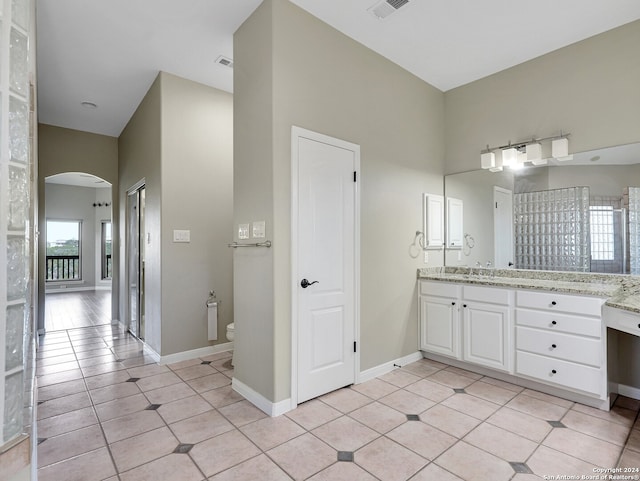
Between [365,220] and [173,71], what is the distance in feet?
8.46

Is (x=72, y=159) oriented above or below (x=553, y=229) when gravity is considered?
above

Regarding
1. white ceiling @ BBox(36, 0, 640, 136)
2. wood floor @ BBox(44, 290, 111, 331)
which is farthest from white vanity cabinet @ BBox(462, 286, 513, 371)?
wood floor @ BBox(44, 290, 111, 331)

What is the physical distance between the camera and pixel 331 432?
225 centimetres

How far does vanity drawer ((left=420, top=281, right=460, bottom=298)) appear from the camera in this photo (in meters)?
3.42

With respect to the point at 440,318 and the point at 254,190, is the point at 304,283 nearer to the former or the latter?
the point at 254,190

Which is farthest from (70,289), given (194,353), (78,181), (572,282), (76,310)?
(572,282)

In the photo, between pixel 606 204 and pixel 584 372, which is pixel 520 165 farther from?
pixel 584 372

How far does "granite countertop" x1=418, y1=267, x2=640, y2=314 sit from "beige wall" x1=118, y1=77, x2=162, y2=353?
9.51 ft

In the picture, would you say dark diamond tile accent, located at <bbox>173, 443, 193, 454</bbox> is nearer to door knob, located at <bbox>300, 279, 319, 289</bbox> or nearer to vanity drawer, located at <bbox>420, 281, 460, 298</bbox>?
door knob, located at <bbox>300, 279, 319, 289</bbox>

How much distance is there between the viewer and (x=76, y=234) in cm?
951

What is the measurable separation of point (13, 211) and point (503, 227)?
3.80 metres

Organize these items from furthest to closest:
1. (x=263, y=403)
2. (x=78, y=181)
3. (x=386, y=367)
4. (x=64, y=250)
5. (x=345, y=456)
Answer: (x=64, y=250) → (x=78, y=181) → (x=386, y=367) → (x=263, y=403) → (x=345, y=456)

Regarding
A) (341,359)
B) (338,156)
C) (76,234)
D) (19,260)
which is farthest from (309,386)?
(76,234)

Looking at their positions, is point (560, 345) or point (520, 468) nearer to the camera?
point (520, 468)
